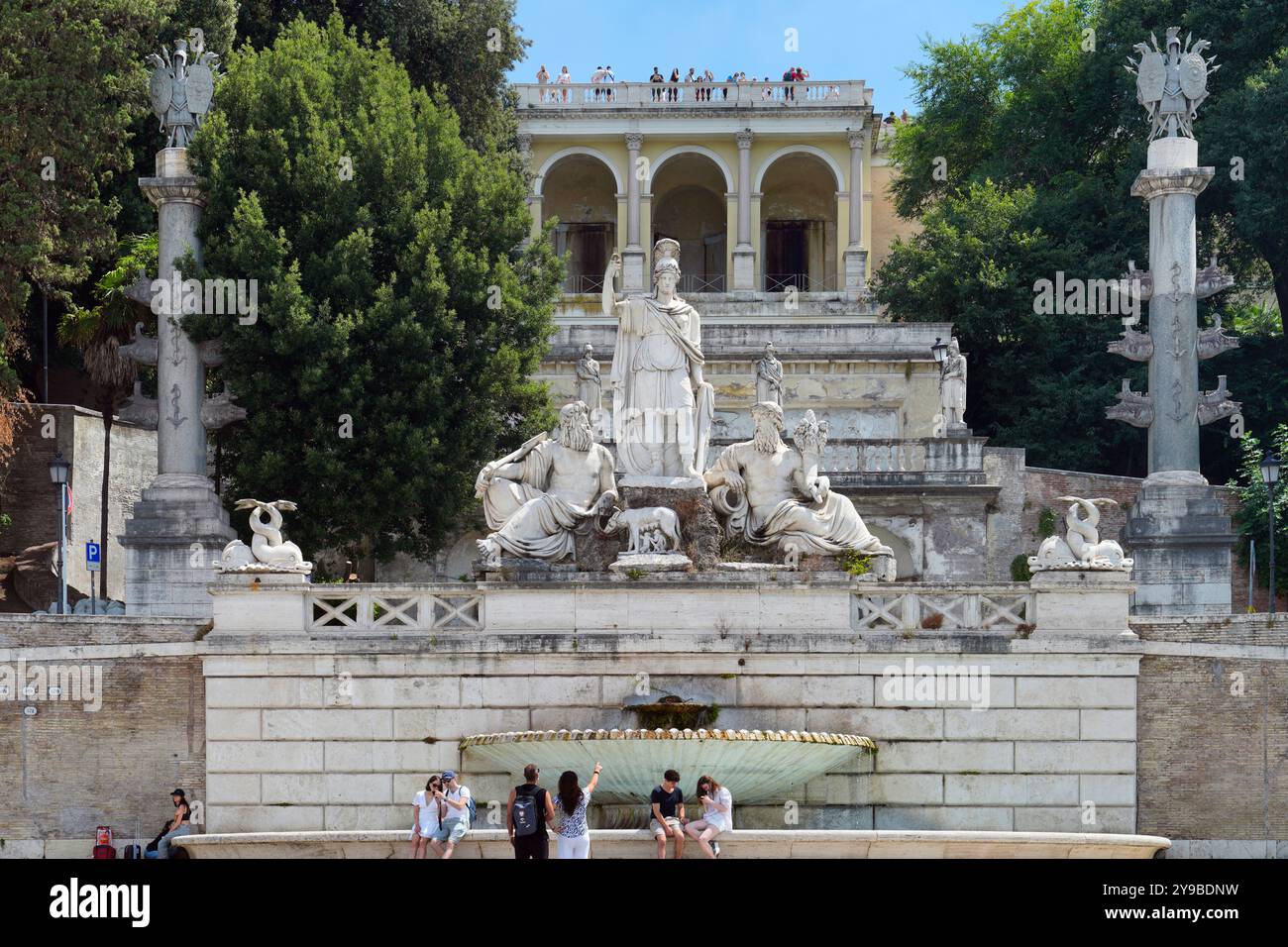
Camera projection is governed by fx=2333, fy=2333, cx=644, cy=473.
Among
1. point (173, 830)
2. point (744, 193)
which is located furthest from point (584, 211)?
point (173, 830)

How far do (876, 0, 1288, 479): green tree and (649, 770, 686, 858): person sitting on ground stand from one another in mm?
22673

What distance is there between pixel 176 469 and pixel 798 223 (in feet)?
112

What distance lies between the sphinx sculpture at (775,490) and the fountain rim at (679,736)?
274 centimetres

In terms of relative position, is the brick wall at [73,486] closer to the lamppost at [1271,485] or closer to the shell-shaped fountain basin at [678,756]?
the shell-shaped fountain basin at [678,756]

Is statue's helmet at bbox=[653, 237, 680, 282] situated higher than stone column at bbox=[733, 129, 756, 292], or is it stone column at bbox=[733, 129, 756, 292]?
stone column at bbox=[733, 129, 756, 292]

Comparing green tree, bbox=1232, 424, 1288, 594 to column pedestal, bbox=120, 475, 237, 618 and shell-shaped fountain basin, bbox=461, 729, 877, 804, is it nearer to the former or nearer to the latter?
shell-shaped fountain basin, bbox=461, 729, 877, 804

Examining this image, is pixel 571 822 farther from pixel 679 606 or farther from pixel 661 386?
pixel 661 386

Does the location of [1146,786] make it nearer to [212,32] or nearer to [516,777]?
[516,777]

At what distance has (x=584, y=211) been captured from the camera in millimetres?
67125

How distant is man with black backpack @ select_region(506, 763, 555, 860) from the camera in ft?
69.9

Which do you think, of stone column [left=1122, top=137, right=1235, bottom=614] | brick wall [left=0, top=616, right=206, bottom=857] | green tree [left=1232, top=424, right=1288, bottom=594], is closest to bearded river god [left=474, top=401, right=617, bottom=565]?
brick wall [left=0, top=616, right=206, bottom=857]

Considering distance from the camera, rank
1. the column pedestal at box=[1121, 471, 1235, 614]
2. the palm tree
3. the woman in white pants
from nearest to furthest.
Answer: the woman in white pants, the column pedestal at box=[1121, 471, 1235, 614], the palm tree
